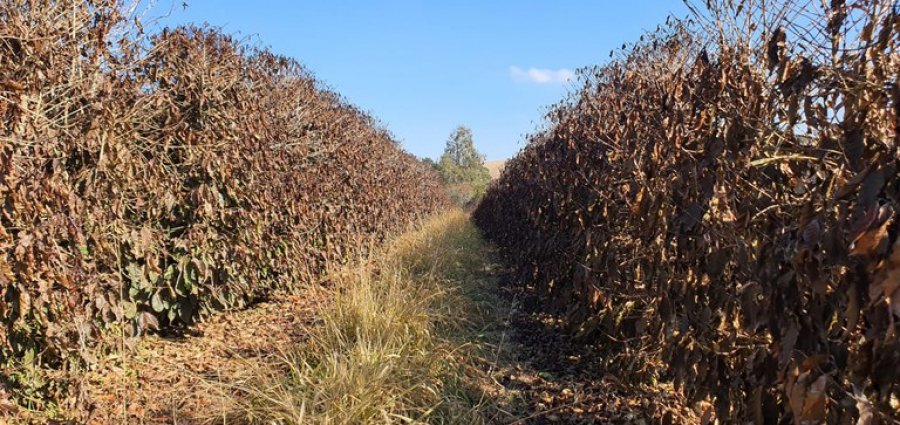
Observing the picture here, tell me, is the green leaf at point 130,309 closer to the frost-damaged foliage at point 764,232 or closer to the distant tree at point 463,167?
the frost-damaged foliage at point 764,232

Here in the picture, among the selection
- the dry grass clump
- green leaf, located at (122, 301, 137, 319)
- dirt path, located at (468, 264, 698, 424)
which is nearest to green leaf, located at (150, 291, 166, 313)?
green leaf, located at (122, 301, 137, 319)

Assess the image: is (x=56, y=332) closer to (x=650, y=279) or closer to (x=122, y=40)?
(x=122, y=40)

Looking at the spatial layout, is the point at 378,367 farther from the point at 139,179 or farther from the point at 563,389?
the point at 139,179

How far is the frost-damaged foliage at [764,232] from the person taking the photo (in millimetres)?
1255

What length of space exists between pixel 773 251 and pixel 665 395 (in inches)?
89.5

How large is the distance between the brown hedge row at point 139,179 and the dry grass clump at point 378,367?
3.11 ft

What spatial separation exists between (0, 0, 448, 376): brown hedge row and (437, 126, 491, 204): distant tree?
34.1 m

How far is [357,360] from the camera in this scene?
134 inches

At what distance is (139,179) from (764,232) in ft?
12.2

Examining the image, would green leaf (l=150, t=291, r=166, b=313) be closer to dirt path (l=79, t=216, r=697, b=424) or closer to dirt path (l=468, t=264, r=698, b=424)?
dirt path (l=79, t=216, r=697, b=424)

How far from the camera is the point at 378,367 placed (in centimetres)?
Answer: 332

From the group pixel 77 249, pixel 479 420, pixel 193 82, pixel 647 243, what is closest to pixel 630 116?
pixel 647 243

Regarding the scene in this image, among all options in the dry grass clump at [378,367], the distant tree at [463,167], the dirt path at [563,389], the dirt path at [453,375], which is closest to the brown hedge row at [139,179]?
the dirt path at [453,375]

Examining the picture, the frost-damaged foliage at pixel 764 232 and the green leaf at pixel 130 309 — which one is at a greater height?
the frost-damaged foliage at pixel 764 232
